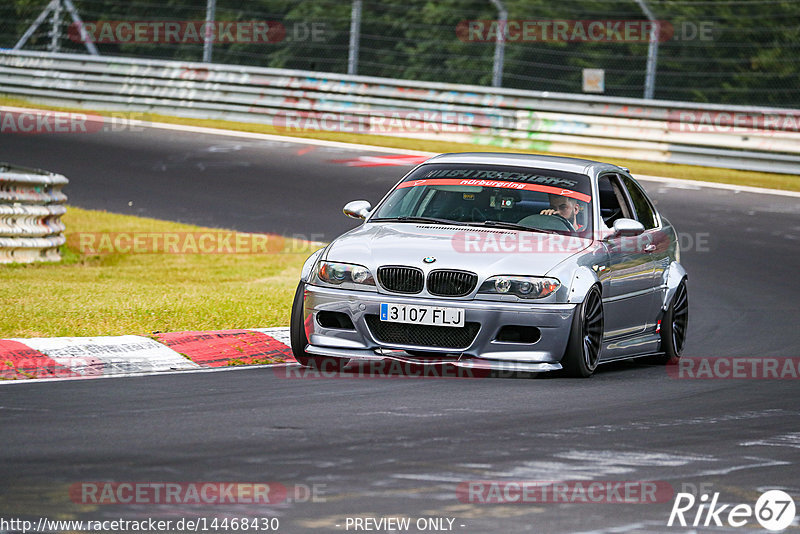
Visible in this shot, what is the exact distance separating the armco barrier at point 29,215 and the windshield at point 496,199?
218 inches

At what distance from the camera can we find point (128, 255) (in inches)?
598

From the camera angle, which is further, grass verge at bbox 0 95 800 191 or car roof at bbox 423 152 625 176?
grass verge at bbox 0 95 800 191

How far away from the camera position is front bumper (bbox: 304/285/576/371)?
27.4ft

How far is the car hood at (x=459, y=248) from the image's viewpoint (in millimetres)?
8453

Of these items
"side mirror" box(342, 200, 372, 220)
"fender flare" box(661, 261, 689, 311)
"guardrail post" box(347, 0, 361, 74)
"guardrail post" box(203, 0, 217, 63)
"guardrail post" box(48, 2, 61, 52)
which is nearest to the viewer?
Answer: "side mirror" box(342, 200, 372, 220)

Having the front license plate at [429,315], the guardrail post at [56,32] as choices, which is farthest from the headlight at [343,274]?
the guardrail post at [56,32]

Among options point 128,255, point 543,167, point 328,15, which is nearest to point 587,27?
point 328,15

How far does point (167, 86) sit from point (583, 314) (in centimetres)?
1945

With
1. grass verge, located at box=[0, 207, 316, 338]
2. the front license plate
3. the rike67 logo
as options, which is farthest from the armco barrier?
the rike67 logo

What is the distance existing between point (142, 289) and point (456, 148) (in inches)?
489

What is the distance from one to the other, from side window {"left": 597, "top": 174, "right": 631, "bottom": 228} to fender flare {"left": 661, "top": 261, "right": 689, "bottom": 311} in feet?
1.84

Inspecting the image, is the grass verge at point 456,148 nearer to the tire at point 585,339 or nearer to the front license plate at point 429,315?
the tire at point 585,339

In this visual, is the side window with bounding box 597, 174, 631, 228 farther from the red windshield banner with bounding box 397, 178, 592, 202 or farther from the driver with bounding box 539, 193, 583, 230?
the driver with bounding box 539, 193, 583, 230

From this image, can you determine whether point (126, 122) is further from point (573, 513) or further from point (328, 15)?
point (573, 513)
